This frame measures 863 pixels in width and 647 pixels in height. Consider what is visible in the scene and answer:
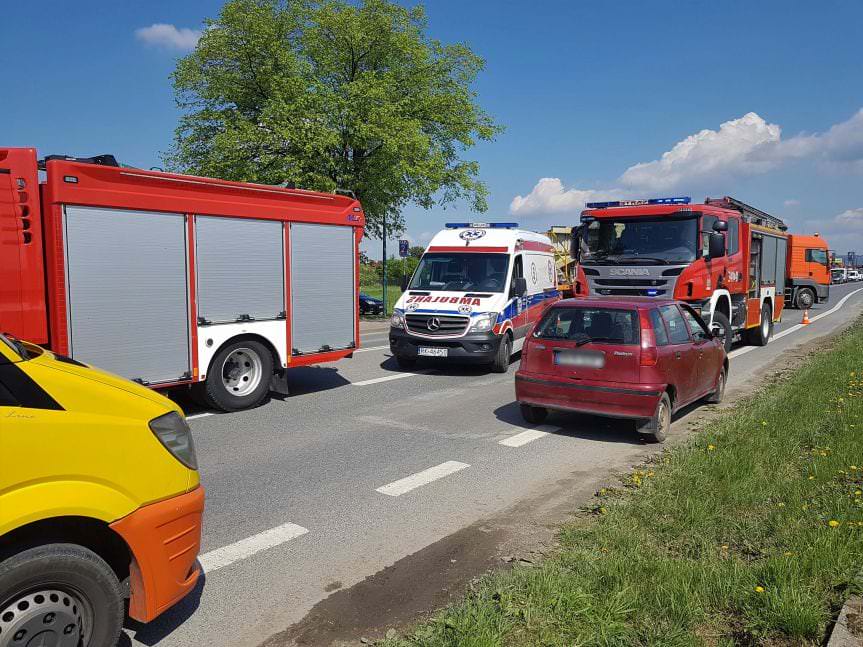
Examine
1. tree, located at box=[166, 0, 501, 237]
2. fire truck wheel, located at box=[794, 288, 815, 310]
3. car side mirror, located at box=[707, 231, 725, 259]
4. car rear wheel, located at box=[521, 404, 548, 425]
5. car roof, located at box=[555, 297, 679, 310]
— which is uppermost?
tree, located at box=[166, 0, 501, 237]

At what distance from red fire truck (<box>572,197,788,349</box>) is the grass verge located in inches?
234

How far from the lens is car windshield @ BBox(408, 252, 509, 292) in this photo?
12.5 metres

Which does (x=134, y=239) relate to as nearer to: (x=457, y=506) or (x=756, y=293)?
(x=457, y=506)

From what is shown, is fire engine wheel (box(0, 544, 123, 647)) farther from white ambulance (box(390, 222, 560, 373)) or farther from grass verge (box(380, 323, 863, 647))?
white ambulance (box(390, 222, 560, 373))

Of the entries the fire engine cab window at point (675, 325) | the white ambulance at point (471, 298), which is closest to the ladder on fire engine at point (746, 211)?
the white ambulance at point (471, 298)

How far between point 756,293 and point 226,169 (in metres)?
15.5

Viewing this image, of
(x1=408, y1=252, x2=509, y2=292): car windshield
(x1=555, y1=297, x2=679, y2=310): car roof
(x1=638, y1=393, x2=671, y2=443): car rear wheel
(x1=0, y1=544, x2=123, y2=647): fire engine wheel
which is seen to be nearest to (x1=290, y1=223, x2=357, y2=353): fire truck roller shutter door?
(x1=408, y1=252, x2=509, y2=292): car windshield

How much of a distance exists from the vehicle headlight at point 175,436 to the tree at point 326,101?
17.7 m

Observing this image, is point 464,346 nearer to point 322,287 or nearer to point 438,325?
Answer: point 438,325

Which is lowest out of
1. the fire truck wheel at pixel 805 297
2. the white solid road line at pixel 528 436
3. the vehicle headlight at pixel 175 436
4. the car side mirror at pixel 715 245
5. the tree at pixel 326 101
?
A: the white solid road line at pixel 528 436

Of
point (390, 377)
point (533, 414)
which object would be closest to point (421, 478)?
point (533, 414)

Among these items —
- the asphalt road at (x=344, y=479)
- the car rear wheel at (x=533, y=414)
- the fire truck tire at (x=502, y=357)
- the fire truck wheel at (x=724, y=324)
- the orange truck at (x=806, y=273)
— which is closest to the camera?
the asphalt road at (x=344, y=479)

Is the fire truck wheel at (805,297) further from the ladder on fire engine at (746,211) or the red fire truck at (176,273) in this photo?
the red fire truck at (176,273)

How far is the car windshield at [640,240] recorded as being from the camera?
480 inches
